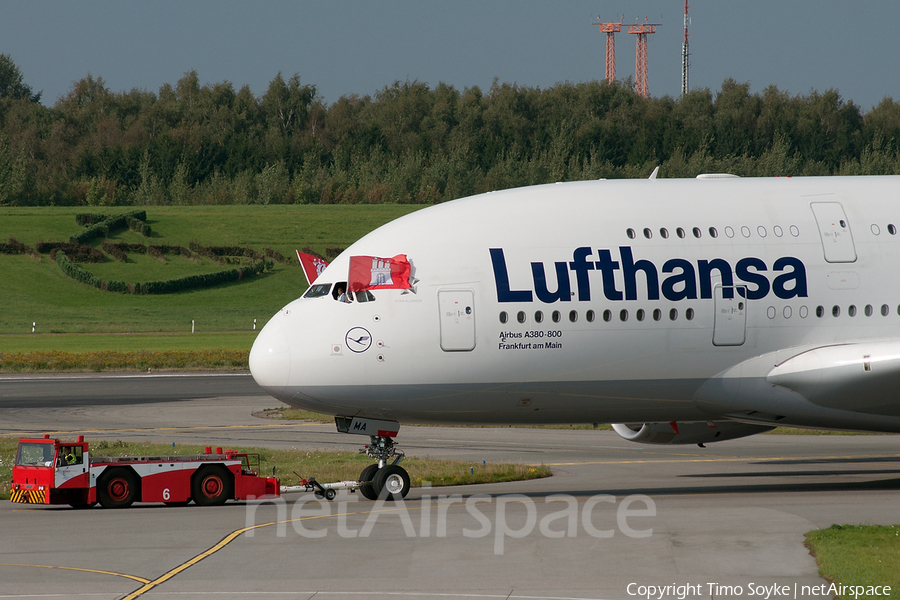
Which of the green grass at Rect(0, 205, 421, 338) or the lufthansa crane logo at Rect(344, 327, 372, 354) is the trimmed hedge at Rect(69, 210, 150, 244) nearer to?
the green grass at Rect(0, 205, 421, 338)

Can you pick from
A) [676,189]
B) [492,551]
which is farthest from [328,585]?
[676,189]

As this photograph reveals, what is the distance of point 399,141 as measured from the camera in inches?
5472

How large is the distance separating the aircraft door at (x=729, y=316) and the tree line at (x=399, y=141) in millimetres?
96250

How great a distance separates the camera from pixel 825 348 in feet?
68.7

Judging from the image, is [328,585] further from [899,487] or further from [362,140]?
[362,140]

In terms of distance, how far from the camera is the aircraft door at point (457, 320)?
65.8ft

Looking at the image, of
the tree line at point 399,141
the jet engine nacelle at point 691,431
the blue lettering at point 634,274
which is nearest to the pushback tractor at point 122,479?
the blue lettering at point 634,274

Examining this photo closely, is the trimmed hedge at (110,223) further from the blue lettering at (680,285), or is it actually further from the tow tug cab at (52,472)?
the blue lettering at (680,285)

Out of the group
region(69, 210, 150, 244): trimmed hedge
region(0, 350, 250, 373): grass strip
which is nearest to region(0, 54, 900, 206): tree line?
region(69, 210, 150, 244): trimmed hedge

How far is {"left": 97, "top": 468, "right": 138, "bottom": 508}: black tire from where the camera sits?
810 inches

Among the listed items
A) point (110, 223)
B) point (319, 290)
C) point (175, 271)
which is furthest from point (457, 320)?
point (110, 223)

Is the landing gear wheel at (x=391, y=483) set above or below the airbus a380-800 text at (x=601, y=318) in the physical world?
below

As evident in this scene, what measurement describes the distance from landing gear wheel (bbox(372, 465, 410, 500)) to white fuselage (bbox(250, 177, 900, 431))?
1110 millimetres

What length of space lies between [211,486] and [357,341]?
4.21 meters
